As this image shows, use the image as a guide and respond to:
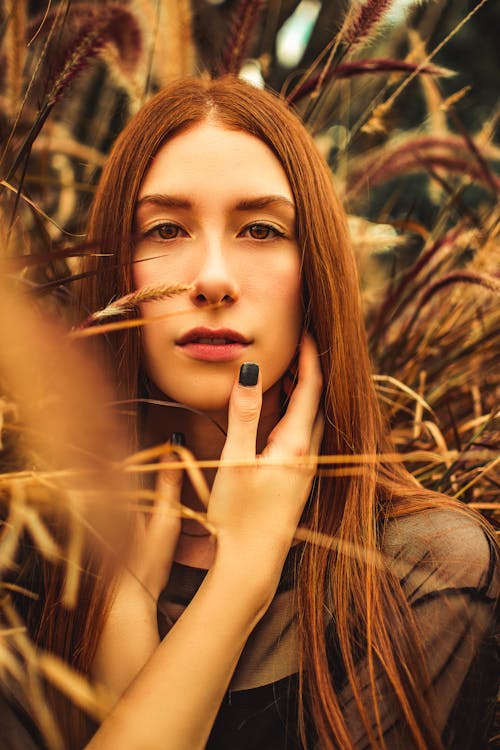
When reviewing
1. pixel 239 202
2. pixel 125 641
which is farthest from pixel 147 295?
pixel 125 641

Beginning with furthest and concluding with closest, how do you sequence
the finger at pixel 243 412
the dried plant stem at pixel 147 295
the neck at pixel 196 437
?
the neck at pixel 196 437 < the finger at pixel 243 412 < the dried plant stem at pixel 147 295

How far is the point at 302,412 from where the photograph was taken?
103 cm

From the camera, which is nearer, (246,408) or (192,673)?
(192,673)

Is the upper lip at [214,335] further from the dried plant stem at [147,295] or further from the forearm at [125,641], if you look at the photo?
the forearm at [125,641]

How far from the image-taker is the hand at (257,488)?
89 centimetres

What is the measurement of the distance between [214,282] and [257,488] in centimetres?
30

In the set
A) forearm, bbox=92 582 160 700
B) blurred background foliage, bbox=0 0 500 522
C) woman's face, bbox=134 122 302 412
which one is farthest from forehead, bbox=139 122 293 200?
forearm, bbox=92 582 160 700

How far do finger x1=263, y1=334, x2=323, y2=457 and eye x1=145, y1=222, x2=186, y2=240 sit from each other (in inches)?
10.3

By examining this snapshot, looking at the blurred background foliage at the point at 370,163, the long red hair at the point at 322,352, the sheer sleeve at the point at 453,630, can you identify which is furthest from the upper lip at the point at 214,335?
the sheer sleeve at the point at 453,630

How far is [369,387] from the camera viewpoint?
108 cm

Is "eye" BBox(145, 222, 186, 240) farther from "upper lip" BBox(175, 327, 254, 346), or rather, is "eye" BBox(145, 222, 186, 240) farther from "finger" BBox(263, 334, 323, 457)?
"finger" BBox(263, 334, 323, 457)

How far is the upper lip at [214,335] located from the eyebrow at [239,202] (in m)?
0.19

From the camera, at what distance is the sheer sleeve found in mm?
840

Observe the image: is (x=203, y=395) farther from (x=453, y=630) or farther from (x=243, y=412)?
(x=453, y=630)
